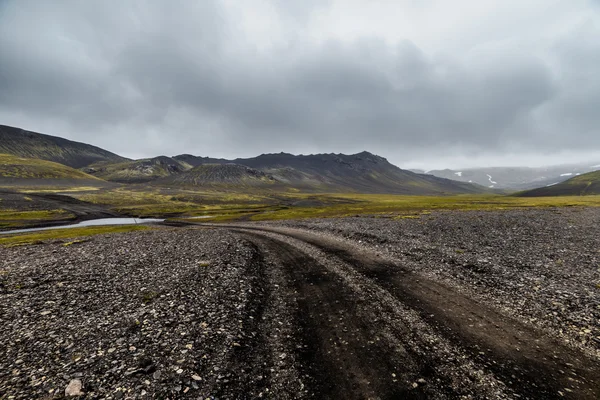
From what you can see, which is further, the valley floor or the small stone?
the valley floor

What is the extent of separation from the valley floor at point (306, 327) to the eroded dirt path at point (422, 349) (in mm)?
65

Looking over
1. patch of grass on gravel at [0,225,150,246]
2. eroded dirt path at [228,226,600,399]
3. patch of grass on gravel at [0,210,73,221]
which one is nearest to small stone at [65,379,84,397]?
eroded dirt path at [228,226,600,399]

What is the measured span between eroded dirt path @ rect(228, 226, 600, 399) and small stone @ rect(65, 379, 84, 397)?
26.5 ft

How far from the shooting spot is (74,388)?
30.6ft

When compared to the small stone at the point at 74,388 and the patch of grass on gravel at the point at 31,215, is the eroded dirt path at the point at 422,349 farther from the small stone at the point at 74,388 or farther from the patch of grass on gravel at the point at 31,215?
the patch of grass on gravel at the point at 31,215

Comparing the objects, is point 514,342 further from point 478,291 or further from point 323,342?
point 323,342

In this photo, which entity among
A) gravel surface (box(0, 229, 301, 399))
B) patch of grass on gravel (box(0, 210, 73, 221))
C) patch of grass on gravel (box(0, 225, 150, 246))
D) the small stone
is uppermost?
the small stone

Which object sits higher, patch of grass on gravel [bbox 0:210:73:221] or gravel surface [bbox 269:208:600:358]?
gravel surface [bbox 269:208:600:358]

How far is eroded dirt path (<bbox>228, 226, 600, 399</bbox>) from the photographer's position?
31.8ft

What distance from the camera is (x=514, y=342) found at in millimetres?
12633

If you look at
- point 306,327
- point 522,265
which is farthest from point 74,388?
point 522,265

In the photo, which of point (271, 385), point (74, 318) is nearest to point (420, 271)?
point (271, 385)

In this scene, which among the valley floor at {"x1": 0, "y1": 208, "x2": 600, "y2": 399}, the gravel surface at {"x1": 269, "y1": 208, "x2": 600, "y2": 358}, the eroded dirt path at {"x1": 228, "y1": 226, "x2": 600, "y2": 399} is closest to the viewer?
the eroded dirt path at {"x1": 228, "y1": 226, "x2": 600, "y2": 399}

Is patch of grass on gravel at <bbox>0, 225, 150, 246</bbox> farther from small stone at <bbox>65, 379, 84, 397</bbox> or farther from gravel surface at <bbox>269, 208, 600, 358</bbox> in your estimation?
gravel surface at <bbox>269, 208, 600, 358</bbox>
